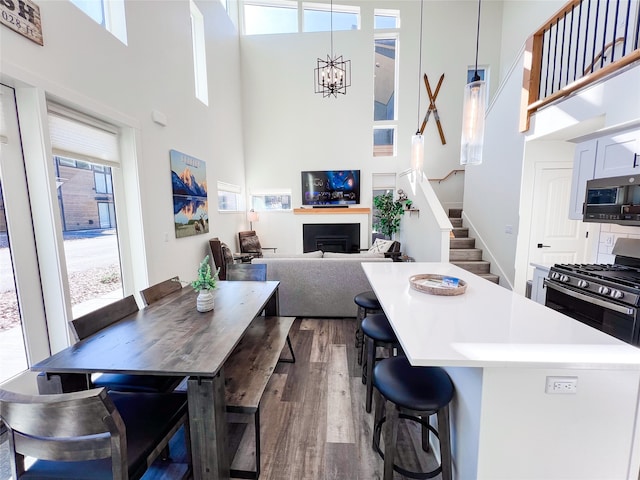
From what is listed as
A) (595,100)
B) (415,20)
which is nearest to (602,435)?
(595,100)

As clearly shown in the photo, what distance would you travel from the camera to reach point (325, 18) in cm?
621

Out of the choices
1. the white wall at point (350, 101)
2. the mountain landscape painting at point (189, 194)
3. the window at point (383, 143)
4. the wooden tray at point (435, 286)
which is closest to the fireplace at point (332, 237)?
the white wall at point (350, 101)

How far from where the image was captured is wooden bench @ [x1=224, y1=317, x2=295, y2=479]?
1.44 meters

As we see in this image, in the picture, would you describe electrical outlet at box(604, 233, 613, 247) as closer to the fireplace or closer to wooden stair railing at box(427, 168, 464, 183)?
wooden stair railing at box(427, 168, 464, 183)

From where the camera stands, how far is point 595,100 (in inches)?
95.6

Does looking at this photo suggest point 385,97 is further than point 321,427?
Yes

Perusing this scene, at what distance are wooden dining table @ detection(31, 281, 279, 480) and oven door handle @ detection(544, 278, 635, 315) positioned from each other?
2.46 m

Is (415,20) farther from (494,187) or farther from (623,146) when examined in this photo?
(623,146)

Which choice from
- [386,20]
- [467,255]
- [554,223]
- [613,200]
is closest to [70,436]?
[613,200]

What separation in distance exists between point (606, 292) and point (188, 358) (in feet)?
8.94

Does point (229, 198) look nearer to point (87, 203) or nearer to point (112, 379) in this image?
point (87, 203)

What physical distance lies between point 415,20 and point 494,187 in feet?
14.8

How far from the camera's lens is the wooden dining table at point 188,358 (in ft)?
3.87

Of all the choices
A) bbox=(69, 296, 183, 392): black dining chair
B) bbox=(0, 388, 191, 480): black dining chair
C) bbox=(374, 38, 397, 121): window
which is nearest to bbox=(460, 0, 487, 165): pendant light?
bbox=(0, 388, 191, 480): black dining chair
